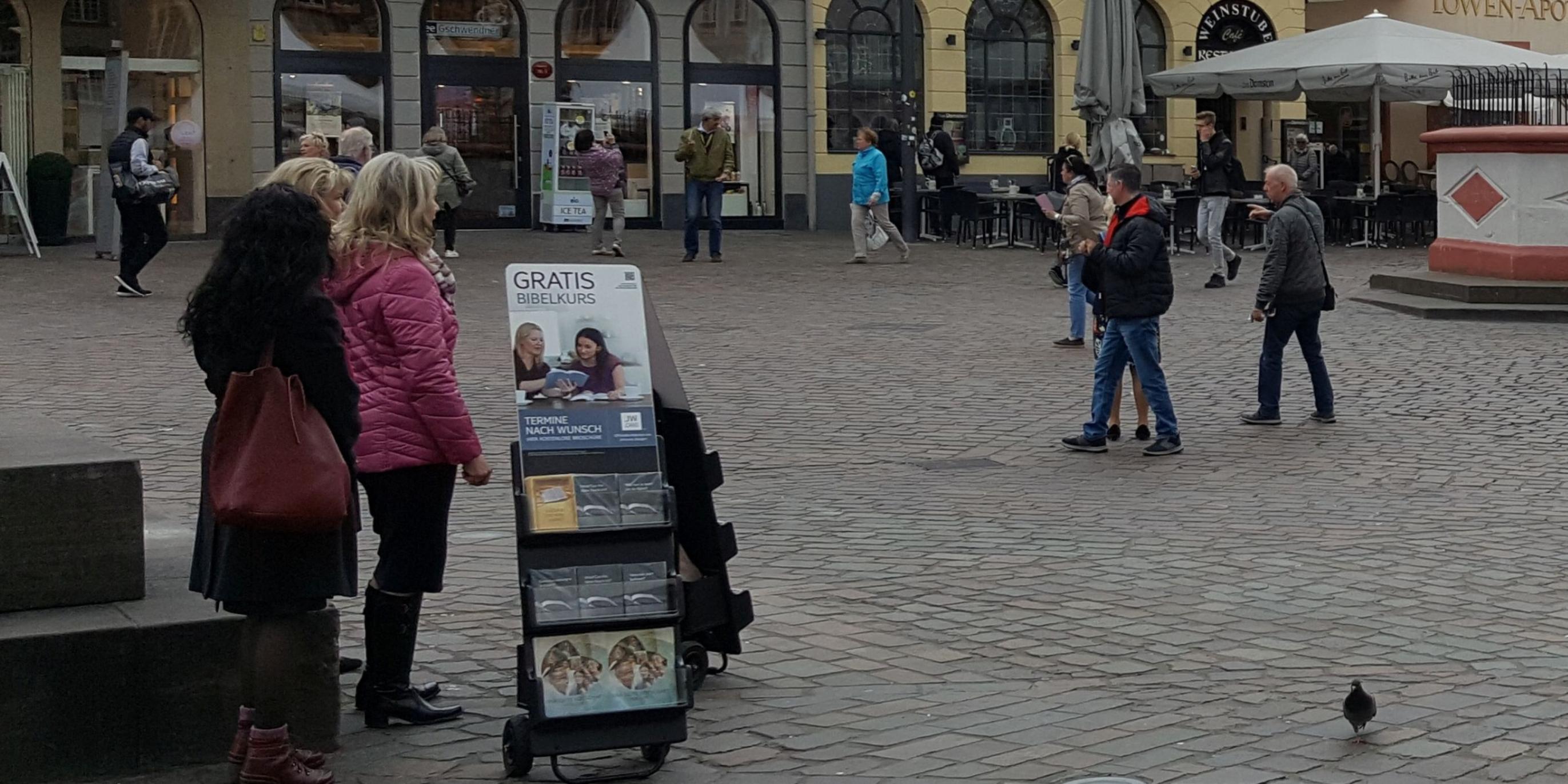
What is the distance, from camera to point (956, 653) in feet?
21.3

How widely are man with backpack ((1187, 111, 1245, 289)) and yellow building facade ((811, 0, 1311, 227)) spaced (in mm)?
9620

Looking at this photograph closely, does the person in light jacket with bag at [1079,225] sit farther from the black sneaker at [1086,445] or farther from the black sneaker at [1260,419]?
the black sneaker at [1086,445]

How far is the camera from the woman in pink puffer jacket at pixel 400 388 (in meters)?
5.38

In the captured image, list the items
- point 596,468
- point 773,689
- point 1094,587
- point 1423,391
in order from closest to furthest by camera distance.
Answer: point 596,468 → point 773,689 → point 1094,587 → point 1423,391

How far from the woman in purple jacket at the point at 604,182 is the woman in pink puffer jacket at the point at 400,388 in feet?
57.8

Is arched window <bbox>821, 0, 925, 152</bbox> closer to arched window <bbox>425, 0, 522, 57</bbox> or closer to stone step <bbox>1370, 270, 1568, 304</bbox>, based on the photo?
arched window <bbox>425, 0, 522, 57</bbox>

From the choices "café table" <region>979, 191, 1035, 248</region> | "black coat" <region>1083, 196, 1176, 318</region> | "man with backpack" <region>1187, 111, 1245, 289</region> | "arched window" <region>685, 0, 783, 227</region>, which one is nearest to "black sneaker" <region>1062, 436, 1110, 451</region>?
"black coat" <region>1083, 196, 1176, 318</region>

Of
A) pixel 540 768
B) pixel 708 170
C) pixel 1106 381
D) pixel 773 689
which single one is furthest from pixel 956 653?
pixel 708 170

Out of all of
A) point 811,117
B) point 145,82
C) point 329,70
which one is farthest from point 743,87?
point 145,82

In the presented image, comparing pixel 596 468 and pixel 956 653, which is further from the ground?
pixel 596 468

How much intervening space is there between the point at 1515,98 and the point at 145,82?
17.8m

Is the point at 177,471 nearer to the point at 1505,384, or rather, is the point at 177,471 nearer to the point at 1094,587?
the point at 1094,587

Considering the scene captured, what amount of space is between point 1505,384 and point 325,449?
10.1 m

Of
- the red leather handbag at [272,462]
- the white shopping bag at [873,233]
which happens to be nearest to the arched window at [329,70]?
the white shopping bag at [873,233]
